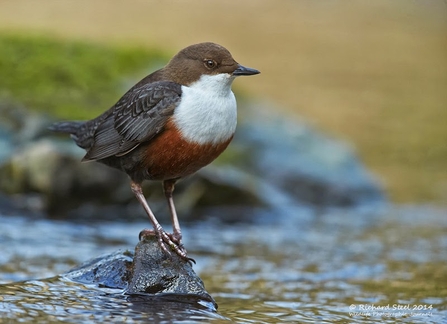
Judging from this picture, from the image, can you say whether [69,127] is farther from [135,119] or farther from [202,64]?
[202,64]

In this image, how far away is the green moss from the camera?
802 centimetres

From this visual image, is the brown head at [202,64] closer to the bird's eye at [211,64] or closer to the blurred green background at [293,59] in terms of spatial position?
the bird's eye at [211,64]

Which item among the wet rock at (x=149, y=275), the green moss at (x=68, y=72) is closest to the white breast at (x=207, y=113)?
the wet rock at (x=149, y=275)

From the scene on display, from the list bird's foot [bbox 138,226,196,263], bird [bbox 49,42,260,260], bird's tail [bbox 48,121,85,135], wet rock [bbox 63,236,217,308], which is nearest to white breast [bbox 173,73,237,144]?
bird [bbox 49,42,260,260]

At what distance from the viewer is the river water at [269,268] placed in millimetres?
3988

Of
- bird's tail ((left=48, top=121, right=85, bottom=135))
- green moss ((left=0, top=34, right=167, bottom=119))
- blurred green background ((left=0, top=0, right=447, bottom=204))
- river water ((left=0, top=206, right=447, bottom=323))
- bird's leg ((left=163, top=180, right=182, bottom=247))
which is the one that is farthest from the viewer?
blurred green background ((left=0, top=0, right=447, bottom=204))

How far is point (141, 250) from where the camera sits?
4.30m

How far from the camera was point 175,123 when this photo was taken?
4.34m

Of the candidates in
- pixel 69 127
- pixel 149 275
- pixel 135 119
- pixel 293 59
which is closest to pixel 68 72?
pixel 69 127

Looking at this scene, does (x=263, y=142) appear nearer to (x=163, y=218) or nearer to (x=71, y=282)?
(x=163, y=218)

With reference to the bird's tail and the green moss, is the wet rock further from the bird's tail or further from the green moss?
the green moss

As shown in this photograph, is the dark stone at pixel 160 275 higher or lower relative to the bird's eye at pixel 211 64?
lower

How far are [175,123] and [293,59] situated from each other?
Answer: 11.1m

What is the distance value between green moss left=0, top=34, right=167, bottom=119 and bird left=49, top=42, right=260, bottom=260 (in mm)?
3125
